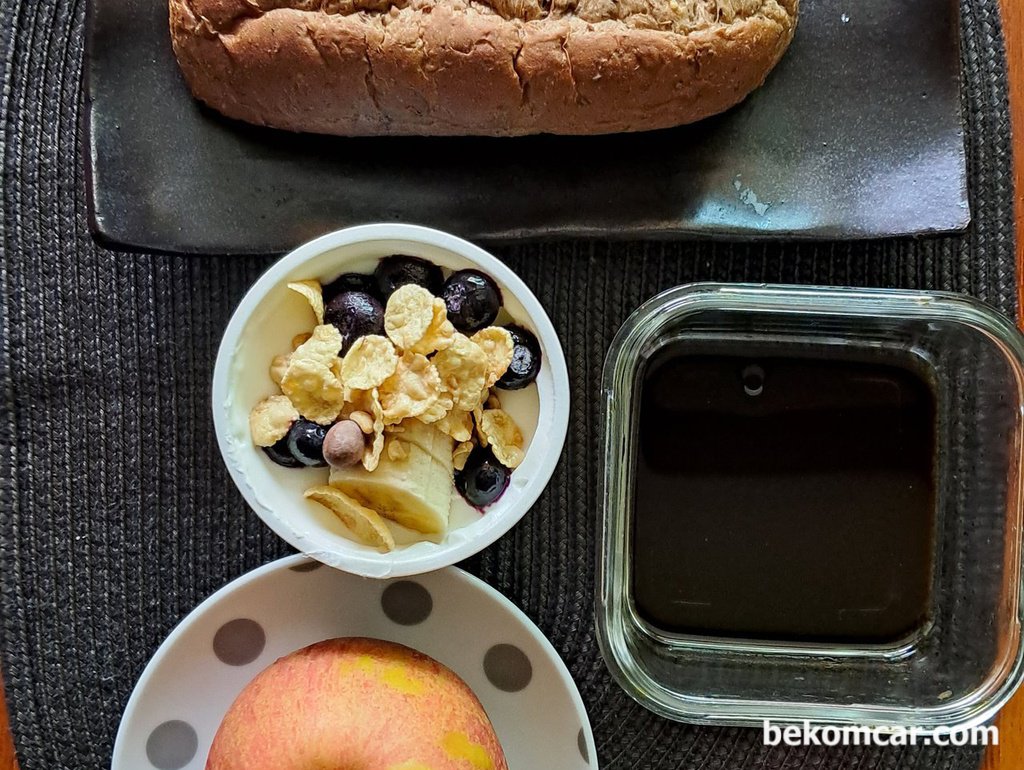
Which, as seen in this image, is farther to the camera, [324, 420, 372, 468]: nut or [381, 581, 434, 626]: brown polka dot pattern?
[381, 581, 434, 626]: brown polka dot pattern

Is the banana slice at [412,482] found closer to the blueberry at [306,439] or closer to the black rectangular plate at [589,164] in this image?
the blueberry at [306,439]

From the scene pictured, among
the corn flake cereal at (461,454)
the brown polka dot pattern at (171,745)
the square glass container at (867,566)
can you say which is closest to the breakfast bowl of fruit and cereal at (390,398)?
the corn flake cereal at (461,454)

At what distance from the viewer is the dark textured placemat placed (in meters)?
0.80

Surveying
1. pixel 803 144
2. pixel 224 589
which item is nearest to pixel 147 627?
pixel 224 589

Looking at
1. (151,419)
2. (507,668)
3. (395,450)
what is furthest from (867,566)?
(151,419)

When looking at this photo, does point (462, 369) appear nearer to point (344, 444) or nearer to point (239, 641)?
point (344, 444)

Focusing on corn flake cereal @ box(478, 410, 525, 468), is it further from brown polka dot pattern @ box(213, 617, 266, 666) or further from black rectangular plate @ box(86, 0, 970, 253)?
brown polka dot pattern @ box(213, 617, 266, 666)

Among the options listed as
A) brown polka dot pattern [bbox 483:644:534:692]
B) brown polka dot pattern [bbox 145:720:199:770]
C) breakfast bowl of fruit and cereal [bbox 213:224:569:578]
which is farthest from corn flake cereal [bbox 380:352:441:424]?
brown polka dot pattern [bbox 145:720:199:770]

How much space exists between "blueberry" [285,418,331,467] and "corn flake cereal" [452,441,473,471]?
0.32 feet

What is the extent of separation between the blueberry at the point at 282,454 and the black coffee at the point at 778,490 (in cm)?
29

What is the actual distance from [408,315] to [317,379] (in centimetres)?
8

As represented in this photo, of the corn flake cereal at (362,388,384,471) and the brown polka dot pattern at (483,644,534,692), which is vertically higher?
the corn flake cereal at (362,388,384,471)

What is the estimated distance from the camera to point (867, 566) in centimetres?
80


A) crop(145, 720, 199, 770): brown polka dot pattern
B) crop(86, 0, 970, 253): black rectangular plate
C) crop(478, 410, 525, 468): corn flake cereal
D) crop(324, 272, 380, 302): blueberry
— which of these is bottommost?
crop(145, 720, 199, 770): brown polka dot pattern
